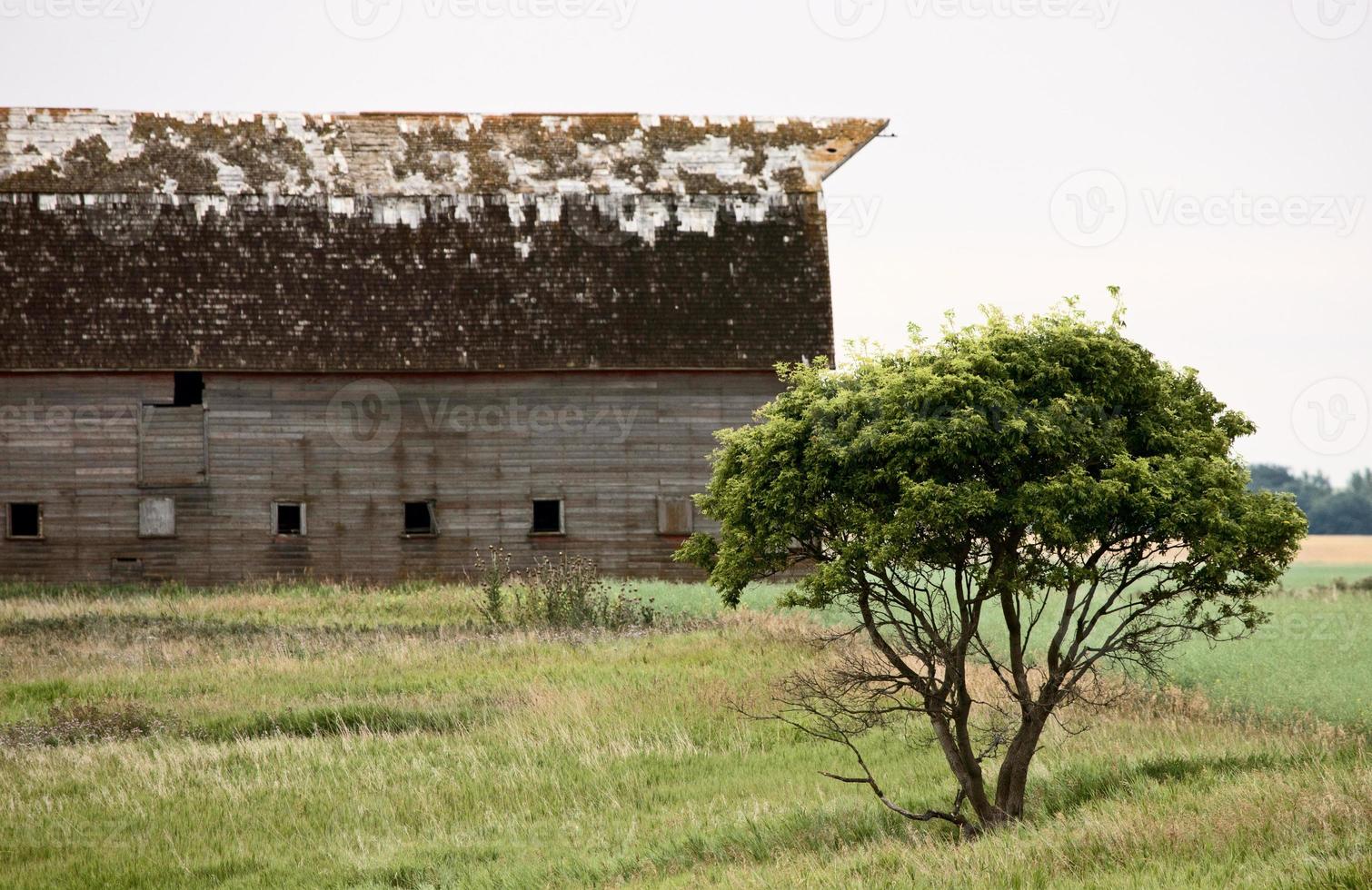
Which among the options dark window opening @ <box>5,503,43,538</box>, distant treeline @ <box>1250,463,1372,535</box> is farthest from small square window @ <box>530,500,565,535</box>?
distant treeline @ <box>1250,463,1372,535</box>

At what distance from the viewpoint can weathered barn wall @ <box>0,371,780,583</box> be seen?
30.9m

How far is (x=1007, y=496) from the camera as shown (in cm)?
1134

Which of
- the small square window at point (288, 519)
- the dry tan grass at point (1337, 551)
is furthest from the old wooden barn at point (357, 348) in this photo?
the dry tan grass at point (1337, 551)

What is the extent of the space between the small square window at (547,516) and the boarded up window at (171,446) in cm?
Result: 717

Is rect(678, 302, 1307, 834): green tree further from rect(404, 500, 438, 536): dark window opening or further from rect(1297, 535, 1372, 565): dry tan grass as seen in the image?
rect(1297, 535, 1372, 565): dry tan grass

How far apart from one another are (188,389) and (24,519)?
4.46 metres

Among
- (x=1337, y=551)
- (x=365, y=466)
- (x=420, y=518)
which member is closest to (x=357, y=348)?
(x=365, y=466)

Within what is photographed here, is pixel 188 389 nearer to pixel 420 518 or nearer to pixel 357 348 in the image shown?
pixel 357 348

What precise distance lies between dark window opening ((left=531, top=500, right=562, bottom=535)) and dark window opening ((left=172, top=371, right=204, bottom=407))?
7.63 meters

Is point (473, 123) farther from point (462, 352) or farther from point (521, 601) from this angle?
point (521, 601)

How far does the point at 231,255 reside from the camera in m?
32.1

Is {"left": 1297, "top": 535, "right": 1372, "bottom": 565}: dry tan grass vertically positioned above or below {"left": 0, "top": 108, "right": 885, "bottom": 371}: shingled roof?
below

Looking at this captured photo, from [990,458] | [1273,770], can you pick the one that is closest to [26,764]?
[990,458]

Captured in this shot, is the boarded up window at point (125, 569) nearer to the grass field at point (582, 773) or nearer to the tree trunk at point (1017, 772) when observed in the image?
the grass field at point (582, 773)
